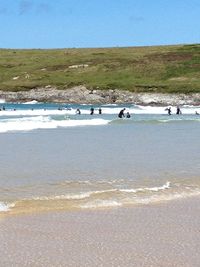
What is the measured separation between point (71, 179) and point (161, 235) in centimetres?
640

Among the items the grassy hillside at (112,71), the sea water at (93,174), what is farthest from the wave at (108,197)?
the grassy hillside at (112,71)

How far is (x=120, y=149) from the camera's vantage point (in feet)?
83.1

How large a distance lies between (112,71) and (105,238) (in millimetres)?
106103

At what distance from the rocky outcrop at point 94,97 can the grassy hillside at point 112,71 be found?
2443 mm

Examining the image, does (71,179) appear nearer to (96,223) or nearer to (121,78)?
(96,223)

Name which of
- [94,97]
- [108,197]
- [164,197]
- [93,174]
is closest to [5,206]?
[108,197]

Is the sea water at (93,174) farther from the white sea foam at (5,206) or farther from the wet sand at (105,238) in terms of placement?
the wet sand at (105,238)

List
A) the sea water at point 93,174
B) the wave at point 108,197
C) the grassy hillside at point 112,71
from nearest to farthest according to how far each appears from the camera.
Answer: the wave at point 108,197
the sea water at point 93,174
the grassy hillside at point 112,71

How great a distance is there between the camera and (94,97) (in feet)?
315

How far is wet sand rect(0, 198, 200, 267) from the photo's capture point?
8.66m

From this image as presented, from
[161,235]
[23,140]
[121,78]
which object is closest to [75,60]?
[121,78]

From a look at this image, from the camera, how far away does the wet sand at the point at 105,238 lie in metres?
8.66

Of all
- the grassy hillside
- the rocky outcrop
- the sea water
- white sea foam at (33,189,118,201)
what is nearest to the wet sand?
the sea water

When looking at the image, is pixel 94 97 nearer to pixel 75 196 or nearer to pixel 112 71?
pixel 112 71
